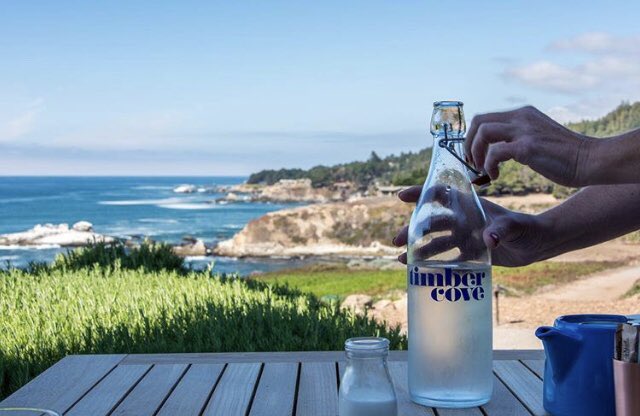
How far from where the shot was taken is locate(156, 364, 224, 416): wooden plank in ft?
4.79

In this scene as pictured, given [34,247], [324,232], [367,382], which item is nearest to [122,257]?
[367,382]

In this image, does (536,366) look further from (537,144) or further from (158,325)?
(158,325)

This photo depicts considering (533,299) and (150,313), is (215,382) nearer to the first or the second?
(150,313)

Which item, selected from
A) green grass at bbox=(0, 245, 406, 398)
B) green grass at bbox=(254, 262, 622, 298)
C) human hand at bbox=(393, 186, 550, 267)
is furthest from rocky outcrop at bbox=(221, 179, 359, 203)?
human hand at bbox=(393, 186, 550, 267)

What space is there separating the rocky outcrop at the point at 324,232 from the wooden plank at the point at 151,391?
2609 cm

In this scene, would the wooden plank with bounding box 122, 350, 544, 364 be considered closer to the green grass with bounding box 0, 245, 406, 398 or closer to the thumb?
the thumb

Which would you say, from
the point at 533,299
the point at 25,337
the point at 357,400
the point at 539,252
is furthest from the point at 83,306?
the point at 533,299

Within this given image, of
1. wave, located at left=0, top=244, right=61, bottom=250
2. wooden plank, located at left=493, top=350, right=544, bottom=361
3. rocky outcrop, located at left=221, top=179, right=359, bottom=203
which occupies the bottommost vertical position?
wave, located at left=0, top=244, right=61, bottom=250

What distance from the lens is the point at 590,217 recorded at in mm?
1673

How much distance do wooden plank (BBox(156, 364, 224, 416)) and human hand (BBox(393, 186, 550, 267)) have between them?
0.44 metres

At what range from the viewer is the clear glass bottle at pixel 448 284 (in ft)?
4.19

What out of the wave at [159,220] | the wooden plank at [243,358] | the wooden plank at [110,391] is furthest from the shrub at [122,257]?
the wave at [159,220]

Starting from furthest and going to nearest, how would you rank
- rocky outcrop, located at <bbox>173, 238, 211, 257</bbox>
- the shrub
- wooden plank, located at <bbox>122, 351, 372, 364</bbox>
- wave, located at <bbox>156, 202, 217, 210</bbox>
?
wave, located at <bbox>156, 202, 217, 210</bbox> < rocky outcrop, located at <bbox>173, 238, 211, 257</bbox> < the shrub < wooden plank, located at <bbox>122, 351, 372, 364</bbox>

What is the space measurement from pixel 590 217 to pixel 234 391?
0.77 meters
